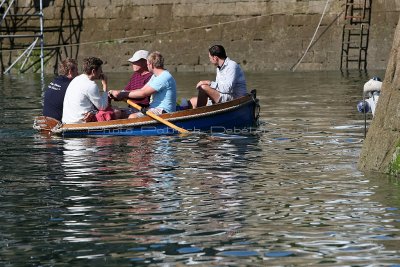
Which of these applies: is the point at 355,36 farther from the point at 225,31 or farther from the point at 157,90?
the point at 157,90

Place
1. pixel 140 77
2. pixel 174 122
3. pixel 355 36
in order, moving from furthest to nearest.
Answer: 1. pixel 355 36
2. pixel 140 77
3. pixel 174 122

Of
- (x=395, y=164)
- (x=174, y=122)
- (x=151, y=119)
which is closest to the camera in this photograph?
(x=395, y=164)

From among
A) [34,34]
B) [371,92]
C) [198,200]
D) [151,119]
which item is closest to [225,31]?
[34,34]

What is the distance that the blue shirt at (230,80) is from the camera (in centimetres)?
1719

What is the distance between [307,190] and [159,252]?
301cm

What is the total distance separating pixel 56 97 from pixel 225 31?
15867 millimetres

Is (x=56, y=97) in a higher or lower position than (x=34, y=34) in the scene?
lower

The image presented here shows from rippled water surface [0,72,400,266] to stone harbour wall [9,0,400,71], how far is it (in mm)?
13722

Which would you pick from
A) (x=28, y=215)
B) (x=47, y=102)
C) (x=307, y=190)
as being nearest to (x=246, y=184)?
(x=307, y=190)

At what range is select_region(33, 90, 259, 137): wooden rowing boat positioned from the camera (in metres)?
16.3

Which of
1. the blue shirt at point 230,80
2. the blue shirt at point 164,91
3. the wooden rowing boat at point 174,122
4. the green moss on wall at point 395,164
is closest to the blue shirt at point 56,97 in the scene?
the wooden rowing boat at point 174,122

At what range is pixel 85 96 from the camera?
53.0 feet

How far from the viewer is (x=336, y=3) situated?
31078mm

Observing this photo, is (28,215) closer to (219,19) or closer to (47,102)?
(47,102)
